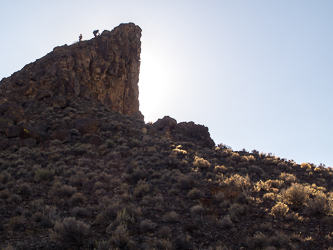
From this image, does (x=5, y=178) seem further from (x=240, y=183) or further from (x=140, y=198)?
(x=240, y=183)

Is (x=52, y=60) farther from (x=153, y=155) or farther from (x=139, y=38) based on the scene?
(x=153, y=155)

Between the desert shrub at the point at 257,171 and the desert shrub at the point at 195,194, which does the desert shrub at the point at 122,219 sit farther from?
the desert shrub at the point at 257,171

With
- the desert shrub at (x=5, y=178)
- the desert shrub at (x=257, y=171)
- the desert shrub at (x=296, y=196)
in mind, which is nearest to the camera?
the desert shrub at (x=296, y=196)

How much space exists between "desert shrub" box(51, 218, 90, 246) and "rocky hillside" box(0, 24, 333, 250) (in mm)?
27

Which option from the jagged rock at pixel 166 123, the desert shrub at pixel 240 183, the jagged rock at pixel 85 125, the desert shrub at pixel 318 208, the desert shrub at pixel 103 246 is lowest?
the desert shrub at pixel 103 246

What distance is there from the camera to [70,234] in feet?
20.0

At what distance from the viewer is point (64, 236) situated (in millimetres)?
6035

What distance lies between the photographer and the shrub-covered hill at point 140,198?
6.38 m

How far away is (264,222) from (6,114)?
25.1 meters

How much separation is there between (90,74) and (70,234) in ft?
94.2

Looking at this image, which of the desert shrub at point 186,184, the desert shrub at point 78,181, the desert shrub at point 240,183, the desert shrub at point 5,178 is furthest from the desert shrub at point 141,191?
the desert shrub at point 5,178

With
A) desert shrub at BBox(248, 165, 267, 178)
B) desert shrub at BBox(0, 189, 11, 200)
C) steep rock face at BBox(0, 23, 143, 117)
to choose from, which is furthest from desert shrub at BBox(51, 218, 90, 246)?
steep rock face at BBox(0, 23, 143, 117)

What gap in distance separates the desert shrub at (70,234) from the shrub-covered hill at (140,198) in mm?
26

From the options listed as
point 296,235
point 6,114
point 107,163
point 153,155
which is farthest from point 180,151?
point 6,114
